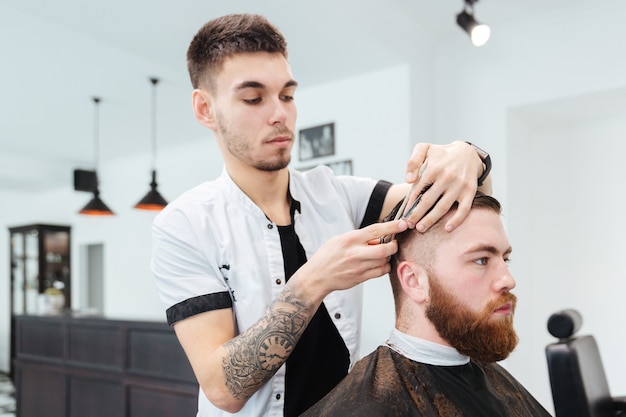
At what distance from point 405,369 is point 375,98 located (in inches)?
118

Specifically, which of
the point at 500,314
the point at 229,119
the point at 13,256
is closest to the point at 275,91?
the point at 229,119

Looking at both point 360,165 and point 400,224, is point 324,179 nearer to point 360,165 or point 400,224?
point 400,224

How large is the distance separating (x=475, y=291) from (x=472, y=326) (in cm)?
8

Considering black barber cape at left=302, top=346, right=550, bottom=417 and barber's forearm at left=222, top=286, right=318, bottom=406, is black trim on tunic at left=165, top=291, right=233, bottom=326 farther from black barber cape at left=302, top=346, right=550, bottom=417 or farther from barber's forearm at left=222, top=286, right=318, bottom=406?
black barber cape at left=302, top=346, right=550, bottom=417

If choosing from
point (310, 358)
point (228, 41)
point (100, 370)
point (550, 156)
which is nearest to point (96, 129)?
point (100, 370)

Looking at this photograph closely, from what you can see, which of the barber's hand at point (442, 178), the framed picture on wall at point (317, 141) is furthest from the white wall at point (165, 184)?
the barber's hand at point (442, 178)

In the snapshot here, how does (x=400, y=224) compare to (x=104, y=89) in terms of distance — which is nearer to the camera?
(x=400, y=224)

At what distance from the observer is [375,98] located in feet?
13.0

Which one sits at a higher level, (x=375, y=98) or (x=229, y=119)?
(x=375, y=98)

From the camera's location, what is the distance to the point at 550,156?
402cm

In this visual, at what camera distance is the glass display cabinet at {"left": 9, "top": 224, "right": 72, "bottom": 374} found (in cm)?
762

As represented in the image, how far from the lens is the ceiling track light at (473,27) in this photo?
2.99 m

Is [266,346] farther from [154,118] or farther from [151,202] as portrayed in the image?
[154,118]

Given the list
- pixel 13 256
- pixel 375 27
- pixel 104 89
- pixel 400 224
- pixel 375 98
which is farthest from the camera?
pixel 13 256
